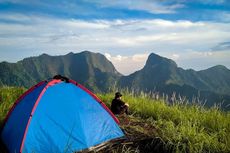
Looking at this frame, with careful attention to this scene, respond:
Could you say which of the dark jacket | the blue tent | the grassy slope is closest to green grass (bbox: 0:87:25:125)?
the grassy slope

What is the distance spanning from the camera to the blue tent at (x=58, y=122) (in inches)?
295

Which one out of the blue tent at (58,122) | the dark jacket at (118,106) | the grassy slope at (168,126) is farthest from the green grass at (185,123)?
the blue tent at (58,122)

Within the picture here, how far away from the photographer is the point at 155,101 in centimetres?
1277

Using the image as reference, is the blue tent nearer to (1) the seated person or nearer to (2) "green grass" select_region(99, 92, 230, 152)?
(2) "green grass" select_region(99, 92, 230, 152)

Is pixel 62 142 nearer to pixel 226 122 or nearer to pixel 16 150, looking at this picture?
pixel 16 150

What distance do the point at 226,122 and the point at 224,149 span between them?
2.36 m

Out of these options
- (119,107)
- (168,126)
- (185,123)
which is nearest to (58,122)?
(168,126)

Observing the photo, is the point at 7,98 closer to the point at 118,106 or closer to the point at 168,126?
the point at 118,106

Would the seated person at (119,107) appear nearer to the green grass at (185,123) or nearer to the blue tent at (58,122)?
the green grass at (185,123)

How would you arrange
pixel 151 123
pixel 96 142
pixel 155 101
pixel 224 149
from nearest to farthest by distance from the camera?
pixel 224 149 → pixel 96 142 → pixel 151 123 → pixel 155 101

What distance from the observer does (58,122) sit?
779cm

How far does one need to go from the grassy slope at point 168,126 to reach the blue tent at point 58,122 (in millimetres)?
700

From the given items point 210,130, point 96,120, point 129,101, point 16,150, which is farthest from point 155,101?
point 16,150

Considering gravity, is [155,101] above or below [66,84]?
below
